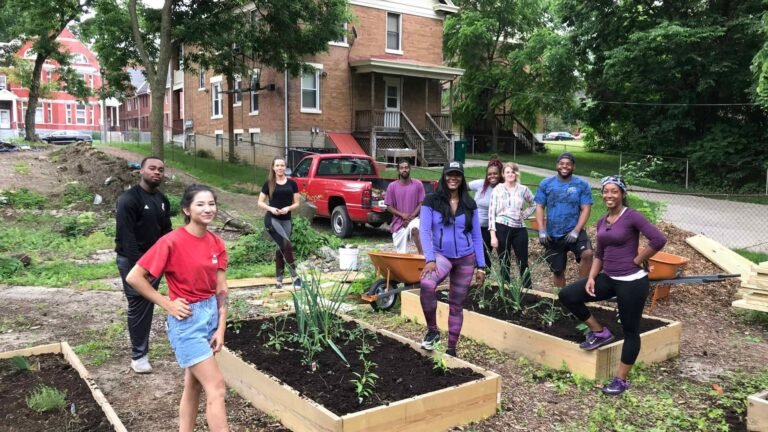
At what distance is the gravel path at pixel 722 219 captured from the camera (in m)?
11.6

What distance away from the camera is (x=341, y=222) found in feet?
40.7

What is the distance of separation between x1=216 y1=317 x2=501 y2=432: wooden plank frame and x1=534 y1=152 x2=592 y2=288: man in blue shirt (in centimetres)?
235

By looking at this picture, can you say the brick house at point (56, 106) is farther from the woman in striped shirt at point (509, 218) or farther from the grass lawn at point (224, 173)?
the woman in striped shirt at point (509, 218)

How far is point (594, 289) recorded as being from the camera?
183 inches

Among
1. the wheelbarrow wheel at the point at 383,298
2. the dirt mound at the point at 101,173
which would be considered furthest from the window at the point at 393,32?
the wheelbarrow wheel at the point at 383,298

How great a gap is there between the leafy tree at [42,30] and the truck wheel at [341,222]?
17.2m

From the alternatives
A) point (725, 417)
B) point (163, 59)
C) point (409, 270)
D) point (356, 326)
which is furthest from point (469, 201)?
point (163, 59)

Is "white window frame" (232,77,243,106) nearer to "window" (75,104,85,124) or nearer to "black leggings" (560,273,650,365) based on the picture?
"black leggings" (560,273,650,365)

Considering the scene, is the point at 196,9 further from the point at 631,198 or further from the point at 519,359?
the point at 519,359

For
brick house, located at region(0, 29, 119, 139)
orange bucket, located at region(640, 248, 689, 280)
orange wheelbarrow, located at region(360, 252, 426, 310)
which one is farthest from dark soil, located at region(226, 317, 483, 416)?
brick house, located at region(0, 29, 119, 139)

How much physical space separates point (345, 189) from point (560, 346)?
25.0 ft

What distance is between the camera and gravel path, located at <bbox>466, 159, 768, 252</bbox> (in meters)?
11.6

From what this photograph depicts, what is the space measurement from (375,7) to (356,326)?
2366cm

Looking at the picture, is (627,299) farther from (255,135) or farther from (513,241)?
(255,135)
